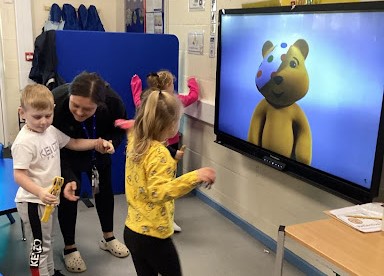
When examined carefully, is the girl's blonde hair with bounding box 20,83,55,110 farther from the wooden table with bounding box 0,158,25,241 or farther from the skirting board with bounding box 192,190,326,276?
the skirting board with bounding box 192,190,326,276

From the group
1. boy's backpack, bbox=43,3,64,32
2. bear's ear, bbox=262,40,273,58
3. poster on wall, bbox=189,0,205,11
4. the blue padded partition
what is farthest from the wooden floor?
boy's backpack, bbox=43,3,64,32

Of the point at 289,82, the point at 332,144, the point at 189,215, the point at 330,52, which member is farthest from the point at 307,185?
the point at 189,215

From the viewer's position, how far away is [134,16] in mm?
4789

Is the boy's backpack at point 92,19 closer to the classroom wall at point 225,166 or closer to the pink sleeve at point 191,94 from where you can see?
the classroom wall at point 225,166

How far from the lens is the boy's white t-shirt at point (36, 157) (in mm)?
1910

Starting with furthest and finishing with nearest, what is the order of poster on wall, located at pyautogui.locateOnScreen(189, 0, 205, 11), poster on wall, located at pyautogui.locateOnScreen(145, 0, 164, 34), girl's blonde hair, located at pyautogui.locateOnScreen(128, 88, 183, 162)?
poster on wall, located at pyautogui.locateOnScreen(145, 0, 164, 34)
poster on wall, located at pyautogui.locateOnScreen(189, 0, 205, 11)
girl's blonde hair, located at pyautogui.locateOnScreen(128, 88, 183, 162)

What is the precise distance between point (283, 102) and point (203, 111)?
115 cm

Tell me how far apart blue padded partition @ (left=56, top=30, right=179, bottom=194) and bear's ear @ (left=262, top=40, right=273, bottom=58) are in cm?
132

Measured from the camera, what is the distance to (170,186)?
1530 mm

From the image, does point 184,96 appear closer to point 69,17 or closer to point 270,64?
point 270,64

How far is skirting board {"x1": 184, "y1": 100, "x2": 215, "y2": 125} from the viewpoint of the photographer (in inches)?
131

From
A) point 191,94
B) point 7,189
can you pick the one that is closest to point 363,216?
point 7,189

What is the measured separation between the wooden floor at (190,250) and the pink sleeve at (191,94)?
3.03ft

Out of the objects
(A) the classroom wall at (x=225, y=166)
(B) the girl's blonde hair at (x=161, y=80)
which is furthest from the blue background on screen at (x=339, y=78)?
(B) the girl's blonde hair at (x=161, y=80)
